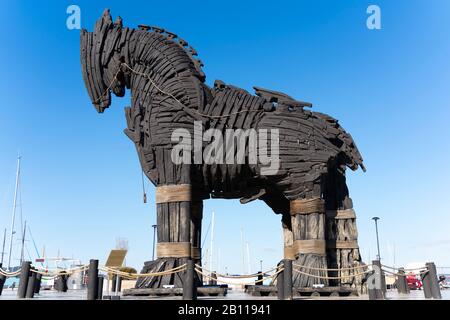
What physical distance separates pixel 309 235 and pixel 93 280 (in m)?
4.74

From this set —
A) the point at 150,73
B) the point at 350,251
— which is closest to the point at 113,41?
the point at 150,73

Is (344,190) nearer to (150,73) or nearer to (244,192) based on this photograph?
(244,192)

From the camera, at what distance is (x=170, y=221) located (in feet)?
34.2

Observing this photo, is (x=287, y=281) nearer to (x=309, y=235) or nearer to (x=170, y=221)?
(x=309, y=235)

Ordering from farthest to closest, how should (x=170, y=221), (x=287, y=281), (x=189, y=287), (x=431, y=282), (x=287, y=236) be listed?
(x=287, y=236) < (x=170, y=221) < (x=431, y=282) < (x=287, y=281) < (x=189, y=287)

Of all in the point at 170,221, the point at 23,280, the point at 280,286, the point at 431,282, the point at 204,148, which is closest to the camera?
the point at 280,286

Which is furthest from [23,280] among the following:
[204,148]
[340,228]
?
[340,228]

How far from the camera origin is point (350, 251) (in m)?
11.5

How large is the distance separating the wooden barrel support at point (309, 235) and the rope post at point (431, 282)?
6.58 ft

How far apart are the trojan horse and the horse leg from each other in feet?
0.07

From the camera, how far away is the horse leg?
10047 millimetres

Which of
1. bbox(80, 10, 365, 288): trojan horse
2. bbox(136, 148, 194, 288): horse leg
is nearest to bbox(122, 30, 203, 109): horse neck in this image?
bbox(80, 10, 365, 288): trojan horse

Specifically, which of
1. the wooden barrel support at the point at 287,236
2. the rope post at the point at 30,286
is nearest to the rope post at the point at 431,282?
the wooden barrel support at the point at 287,236

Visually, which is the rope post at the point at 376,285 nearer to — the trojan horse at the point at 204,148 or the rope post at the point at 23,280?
the trojan horse at the point at 204,148
